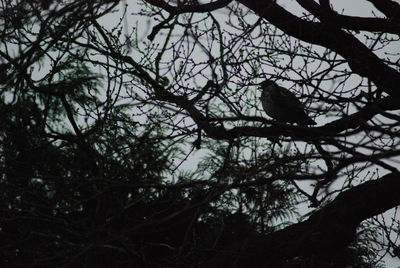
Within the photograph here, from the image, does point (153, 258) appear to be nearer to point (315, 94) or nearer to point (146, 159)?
point (146, 159)

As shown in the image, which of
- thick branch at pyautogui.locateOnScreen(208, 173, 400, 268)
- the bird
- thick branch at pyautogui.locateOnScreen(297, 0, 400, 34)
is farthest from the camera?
the bird

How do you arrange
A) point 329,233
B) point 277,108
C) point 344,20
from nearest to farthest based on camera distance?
point 329,233, point 344,20, point 277,108

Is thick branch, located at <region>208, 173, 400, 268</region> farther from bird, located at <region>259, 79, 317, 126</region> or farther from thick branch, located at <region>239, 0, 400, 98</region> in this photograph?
bird, located at <region>259, 79, 317, 126</region>

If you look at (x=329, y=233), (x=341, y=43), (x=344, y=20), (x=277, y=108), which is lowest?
(x=329, y=233)

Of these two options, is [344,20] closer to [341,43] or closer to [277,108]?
[341,43]

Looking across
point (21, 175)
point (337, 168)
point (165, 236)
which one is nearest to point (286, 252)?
point (165, 236)

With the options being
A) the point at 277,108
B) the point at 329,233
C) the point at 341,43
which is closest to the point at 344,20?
the point at 341,43

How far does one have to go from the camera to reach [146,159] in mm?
4652

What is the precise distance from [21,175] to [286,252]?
2.33 m

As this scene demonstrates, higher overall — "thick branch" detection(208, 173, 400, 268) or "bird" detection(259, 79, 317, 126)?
"bird" detection(259, 79, 317, 126)

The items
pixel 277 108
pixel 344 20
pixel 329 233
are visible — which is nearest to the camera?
pixel 329 233

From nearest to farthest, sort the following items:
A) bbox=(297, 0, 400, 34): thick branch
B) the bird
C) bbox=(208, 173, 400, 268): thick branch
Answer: bbox=(208, 173, 400, 268): thick branch < bbox=(297, 0, 400, 34): thick branch < the bird

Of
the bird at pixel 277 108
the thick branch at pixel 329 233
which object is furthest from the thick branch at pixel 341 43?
the bird at pixel 277 108

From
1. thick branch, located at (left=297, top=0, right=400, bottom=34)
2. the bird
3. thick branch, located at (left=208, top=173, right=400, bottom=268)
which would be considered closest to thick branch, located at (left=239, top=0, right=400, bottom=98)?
thick branch, located at (left=297, top=0, right=400, bottom=34)
